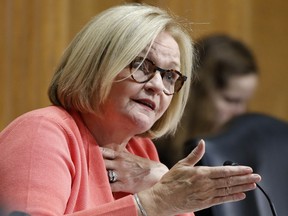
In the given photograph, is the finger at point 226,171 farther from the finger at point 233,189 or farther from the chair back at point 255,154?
the chair back at point 255,154

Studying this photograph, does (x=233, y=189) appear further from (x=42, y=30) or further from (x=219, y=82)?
(x=219, y=82)

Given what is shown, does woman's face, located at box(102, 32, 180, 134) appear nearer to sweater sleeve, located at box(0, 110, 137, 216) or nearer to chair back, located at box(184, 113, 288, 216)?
sweater sleeve, located at box(0, 110, 137, 216)

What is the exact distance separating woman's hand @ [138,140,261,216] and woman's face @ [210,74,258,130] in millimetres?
1852

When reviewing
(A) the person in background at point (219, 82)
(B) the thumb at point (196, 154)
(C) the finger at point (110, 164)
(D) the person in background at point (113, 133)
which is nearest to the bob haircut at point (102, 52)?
(D) the person in background at point (113, 133)

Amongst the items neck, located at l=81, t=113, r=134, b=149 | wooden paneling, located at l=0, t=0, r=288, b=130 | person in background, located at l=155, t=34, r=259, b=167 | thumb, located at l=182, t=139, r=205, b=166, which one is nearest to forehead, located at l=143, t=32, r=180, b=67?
neck, located at l=81, t=113, r=134, b=149

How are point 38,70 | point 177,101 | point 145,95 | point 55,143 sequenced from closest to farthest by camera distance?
point 55,143
point 145,95
point 177,101
point 38,70

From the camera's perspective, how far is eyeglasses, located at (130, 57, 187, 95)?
5.78ft

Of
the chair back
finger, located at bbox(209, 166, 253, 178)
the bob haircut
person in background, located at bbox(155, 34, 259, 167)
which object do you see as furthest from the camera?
person in background, located at bbox(155, 34, 259, 167)

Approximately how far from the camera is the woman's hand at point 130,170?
1.83 meters

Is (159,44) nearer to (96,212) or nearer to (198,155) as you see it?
(198,155)

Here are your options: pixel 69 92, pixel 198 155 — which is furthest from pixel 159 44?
pixel 198 155

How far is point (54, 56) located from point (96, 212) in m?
1.73

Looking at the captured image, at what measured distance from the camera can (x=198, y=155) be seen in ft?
5.12

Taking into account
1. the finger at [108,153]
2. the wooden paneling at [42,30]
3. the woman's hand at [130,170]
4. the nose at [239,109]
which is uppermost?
the finger at [108,153]
